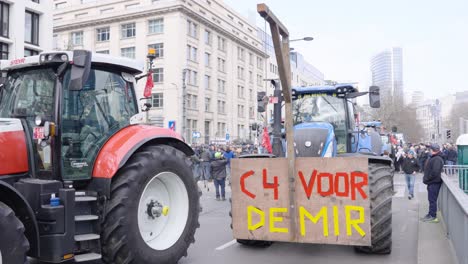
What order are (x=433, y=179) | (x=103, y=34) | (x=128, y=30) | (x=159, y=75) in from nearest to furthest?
(x=433, y=179), (x=159, y=75), (x=128, y=30), (x=103, y=34)

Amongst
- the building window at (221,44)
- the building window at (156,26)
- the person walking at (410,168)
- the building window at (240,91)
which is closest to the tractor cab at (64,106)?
the person walking at (410,168)

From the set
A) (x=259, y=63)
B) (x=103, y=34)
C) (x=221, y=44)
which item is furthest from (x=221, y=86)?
(x=103, y=34)

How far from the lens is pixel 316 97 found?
9.30 meters

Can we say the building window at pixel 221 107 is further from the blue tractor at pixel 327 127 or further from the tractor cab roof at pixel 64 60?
the tractor cab roof at pixel 64 60

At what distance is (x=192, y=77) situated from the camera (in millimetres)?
54875

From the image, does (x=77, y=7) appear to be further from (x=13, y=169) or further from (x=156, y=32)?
(x=13, y=169)

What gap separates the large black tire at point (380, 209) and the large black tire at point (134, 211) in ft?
8.41

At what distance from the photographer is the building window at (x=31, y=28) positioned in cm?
3234

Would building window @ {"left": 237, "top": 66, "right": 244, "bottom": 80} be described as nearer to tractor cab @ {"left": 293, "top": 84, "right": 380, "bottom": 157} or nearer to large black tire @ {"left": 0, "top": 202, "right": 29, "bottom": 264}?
tractor cab @ {"left": 293, "top": 84, "right": 380, "bottom": 157}

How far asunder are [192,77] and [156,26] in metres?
7.24

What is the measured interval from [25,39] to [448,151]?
27942 millimetres

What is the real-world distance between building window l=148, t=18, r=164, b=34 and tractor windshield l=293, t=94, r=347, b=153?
4668cm

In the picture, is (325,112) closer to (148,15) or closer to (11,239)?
(11,239)

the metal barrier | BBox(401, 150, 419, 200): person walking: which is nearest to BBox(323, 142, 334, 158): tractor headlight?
BBox(401, 150, 419, 200): person walking
